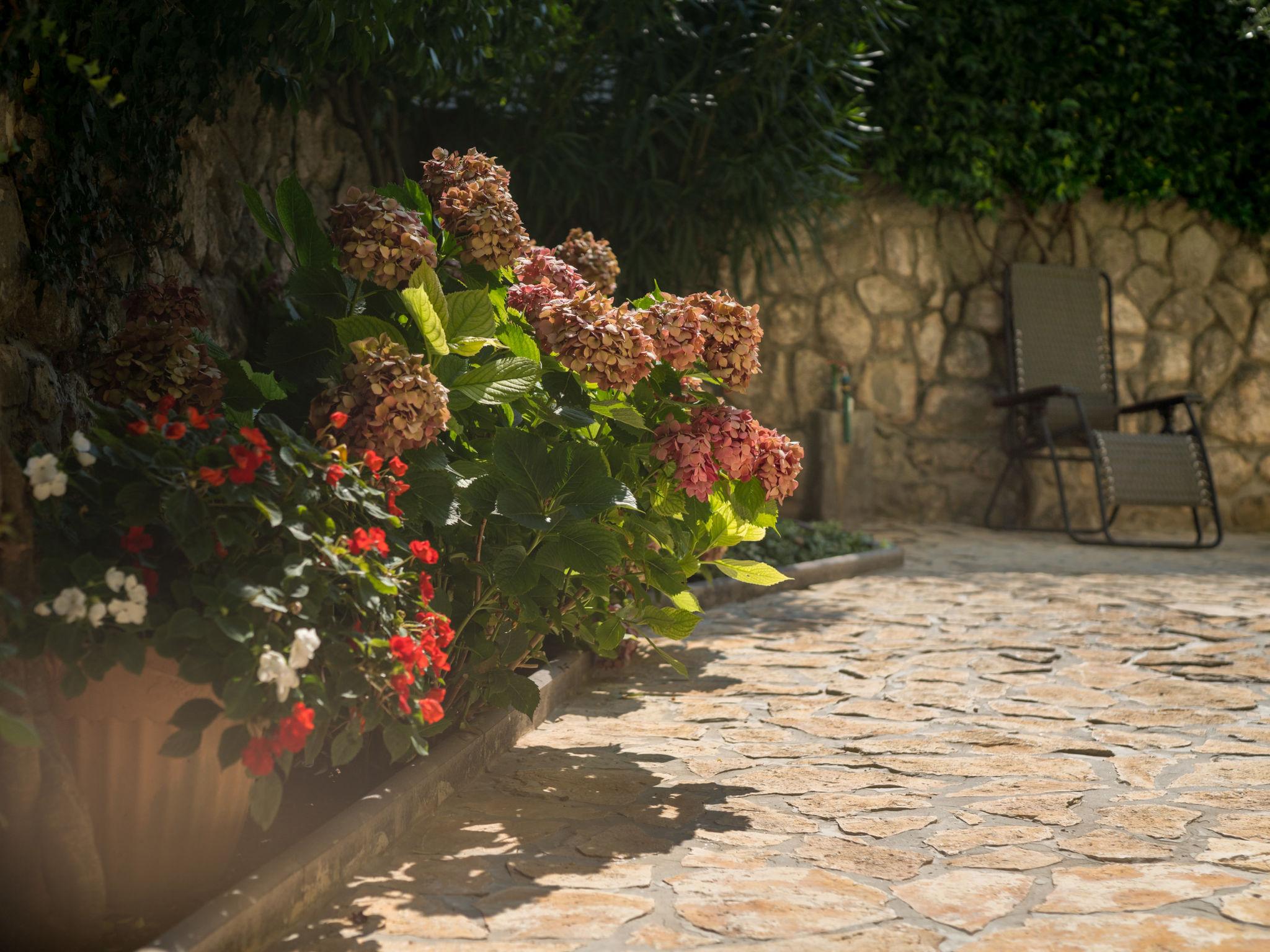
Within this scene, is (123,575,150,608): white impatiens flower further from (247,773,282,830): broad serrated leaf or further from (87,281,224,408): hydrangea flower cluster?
(87,281,224,408): hydrangea flower cluster

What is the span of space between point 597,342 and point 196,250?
111cm

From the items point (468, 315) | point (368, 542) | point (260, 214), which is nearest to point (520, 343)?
point (468, 315)

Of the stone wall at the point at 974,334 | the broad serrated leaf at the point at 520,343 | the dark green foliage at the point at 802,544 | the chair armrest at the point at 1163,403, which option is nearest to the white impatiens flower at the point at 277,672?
the broad serrated leaf at the point at 520,343

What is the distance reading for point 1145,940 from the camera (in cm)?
140

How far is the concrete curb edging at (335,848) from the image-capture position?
1.29 metres

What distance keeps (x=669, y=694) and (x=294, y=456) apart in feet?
4.87

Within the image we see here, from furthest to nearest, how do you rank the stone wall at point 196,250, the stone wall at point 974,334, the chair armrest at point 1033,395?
1. the stone wall at point 974,334
2. the chair armrest at point 1033,395
3. the stone wall at point 196,250

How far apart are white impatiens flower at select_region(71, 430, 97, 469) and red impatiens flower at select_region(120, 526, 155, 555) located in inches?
3.6

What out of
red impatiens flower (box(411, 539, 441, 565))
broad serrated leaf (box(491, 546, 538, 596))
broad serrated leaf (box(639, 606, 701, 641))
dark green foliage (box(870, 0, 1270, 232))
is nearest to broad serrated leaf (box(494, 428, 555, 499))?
broad serrated leaf (box(491, 546, 538, 596))

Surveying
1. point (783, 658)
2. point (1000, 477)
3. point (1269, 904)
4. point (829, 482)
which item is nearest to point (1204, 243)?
point (1000, 477)

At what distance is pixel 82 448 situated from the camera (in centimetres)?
136

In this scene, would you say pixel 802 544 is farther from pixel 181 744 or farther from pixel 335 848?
pixel 181 744

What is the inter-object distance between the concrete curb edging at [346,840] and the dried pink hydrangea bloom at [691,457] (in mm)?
603

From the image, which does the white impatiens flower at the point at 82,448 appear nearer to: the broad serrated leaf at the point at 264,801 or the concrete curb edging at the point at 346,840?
the broad serrated leaf at the point at 264,801
